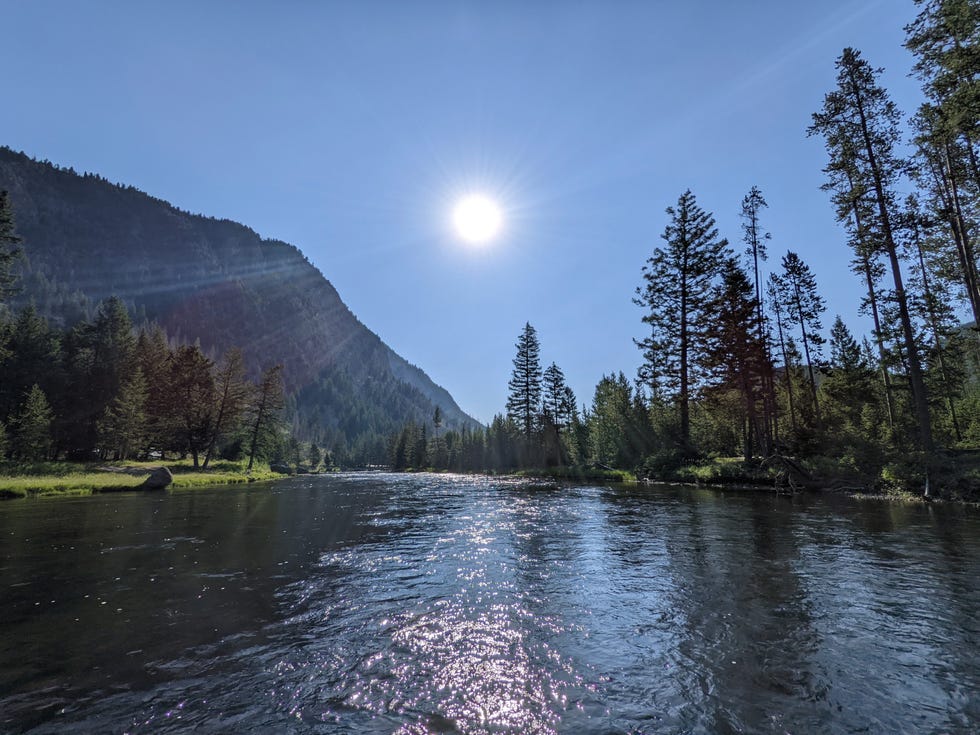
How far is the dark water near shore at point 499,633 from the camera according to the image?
4176 millimetres

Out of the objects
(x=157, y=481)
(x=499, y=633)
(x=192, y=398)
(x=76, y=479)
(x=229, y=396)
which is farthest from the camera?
(x=229, y=396)

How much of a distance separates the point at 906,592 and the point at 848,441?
2907 centimetres

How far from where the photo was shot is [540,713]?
4176mm

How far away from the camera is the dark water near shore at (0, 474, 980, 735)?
13.7 ft

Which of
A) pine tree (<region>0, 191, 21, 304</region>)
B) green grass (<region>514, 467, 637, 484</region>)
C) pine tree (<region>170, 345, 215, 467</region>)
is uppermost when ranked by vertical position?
pine tree (<region>0, 191, 21, 304</region>)

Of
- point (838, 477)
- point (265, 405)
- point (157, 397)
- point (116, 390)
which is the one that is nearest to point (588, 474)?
point (838, 477)

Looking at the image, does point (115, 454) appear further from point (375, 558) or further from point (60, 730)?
point (60, 730)

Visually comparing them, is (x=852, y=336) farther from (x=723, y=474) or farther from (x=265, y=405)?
(x=265, y=405)

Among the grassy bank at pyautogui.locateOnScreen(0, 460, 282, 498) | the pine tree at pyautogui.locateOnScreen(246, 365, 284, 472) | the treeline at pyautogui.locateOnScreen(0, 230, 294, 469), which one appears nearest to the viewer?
the grassy bank at pyautogui.locateOnScreen(0, 460, 282, 498)

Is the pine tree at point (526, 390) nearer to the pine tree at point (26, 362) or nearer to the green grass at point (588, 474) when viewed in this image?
the green grass at point (588, 474)

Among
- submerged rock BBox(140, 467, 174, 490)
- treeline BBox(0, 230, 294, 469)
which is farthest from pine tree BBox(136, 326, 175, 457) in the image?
submerged rock BBox(140, 467, 174, 490)

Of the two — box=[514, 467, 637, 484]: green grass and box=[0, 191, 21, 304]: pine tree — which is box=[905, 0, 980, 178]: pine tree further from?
box=[0, 191, 21, 304]: pine tree

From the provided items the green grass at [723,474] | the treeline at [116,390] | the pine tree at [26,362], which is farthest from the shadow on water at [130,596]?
the pine tree at [26,362]

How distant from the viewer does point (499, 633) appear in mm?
6176
